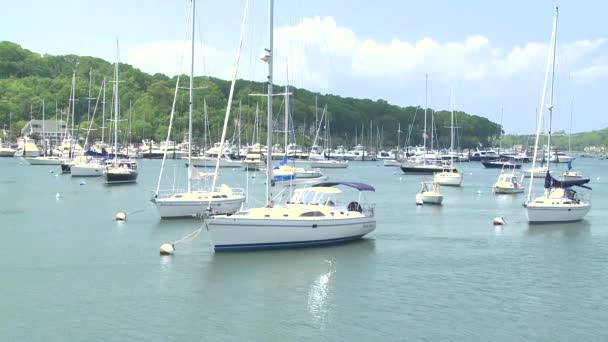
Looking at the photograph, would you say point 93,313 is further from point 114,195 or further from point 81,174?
point 81,174

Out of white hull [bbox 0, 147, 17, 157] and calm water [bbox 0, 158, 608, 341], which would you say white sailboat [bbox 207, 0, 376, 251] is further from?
white hull [bbox 0, 147, 17, 157]

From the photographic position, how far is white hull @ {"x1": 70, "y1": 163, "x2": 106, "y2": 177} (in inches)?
3996

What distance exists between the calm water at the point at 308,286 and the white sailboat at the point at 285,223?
2.42ft

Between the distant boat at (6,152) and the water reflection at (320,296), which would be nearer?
the water reflection at (320,296)

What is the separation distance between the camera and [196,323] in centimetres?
2502

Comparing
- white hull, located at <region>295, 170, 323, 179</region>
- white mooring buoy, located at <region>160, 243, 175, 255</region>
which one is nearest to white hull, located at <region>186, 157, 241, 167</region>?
white hull, located at <region>295, 170, 323, 179</region>

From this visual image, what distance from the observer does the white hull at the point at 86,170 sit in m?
102

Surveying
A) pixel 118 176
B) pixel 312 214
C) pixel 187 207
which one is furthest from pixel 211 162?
pixel 312 214

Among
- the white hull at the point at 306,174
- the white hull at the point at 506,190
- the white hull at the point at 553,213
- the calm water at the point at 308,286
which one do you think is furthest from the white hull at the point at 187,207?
the white hull at the point at 306,174

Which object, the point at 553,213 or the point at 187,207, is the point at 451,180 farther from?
the point at 187,207

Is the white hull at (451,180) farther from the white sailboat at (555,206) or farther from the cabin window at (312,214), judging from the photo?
the cabin window at (312,214)

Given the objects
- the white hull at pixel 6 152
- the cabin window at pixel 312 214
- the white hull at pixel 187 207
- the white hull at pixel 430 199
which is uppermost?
the white hull at pixel 6 152

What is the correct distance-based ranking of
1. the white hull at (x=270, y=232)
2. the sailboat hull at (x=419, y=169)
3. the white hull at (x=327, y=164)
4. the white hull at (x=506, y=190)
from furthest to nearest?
the white hull at (x=327, y=164) < the sailboat hull at (x=419, y=169) < the white hull at (x=506, y=190) < the white hull at (x=270, y=232)

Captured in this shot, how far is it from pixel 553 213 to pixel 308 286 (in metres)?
26.6
